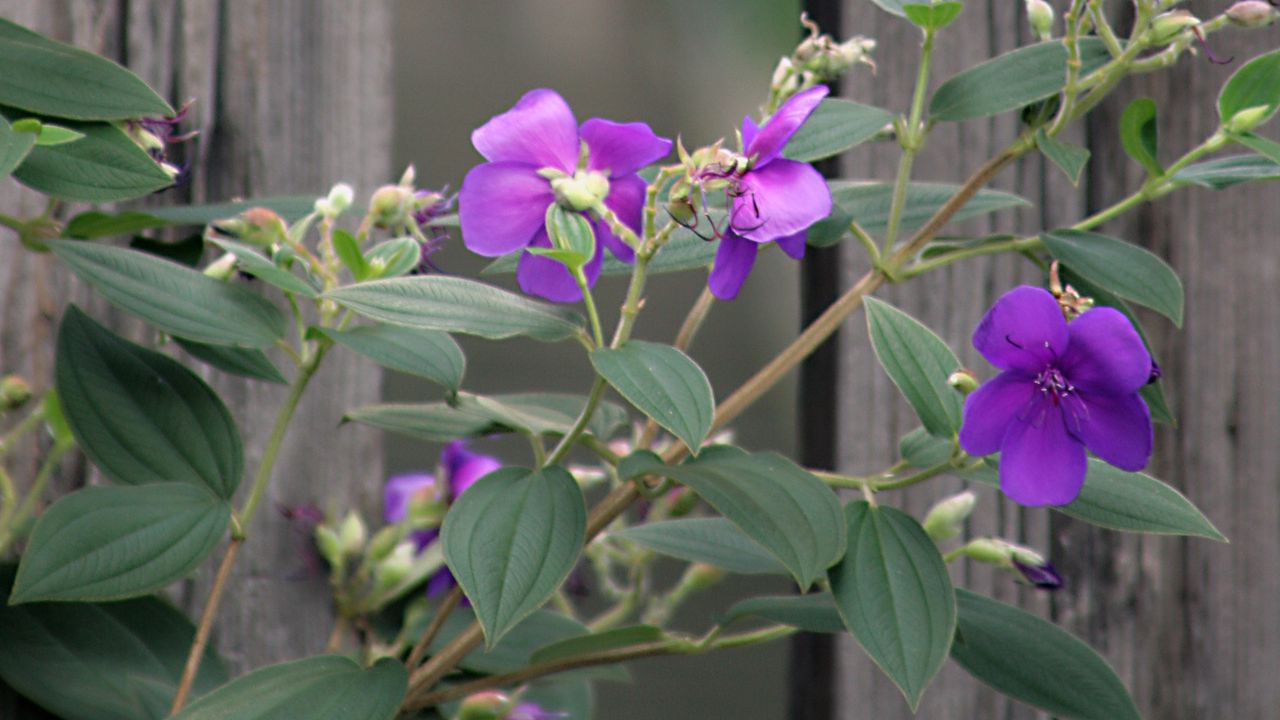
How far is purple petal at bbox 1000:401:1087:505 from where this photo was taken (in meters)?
0.69

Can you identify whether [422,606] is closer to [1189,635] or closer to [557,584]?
[557,584]

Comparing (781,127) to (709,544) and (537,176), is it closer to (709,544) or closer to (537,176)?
(537,176)

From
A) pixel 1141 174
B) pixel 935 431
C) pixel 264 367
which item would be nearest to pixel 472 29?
pixel 1141 174

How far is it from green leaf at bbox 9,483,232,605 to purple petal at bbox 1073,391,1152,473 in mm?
483

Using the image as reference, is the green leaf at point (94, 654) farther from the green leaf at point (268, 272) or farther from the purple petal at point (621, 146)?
the purple petal at point (621, 146)

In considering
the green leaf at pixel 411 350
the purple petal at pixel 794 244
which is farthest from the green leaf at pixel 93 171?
the purple petal at pixel 794 244

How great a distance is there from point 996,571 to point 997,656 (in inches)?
16.3

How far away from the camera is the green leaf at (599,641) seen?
0.83 metres

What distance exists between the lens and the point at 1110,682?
78cm

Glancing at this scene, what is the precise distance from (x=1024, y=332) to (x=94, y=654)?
0.63 m

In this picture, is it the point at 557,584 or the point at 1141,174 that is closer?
the point at 557,584

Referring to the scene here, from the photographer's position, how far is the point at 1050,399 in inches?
28.1

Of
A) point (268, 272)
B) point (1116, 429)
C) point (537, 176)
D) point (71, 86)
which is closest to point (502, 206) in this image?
point (537, 176)

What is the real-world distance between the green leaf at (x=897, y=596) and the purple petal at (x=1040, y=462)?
2.4 inches
